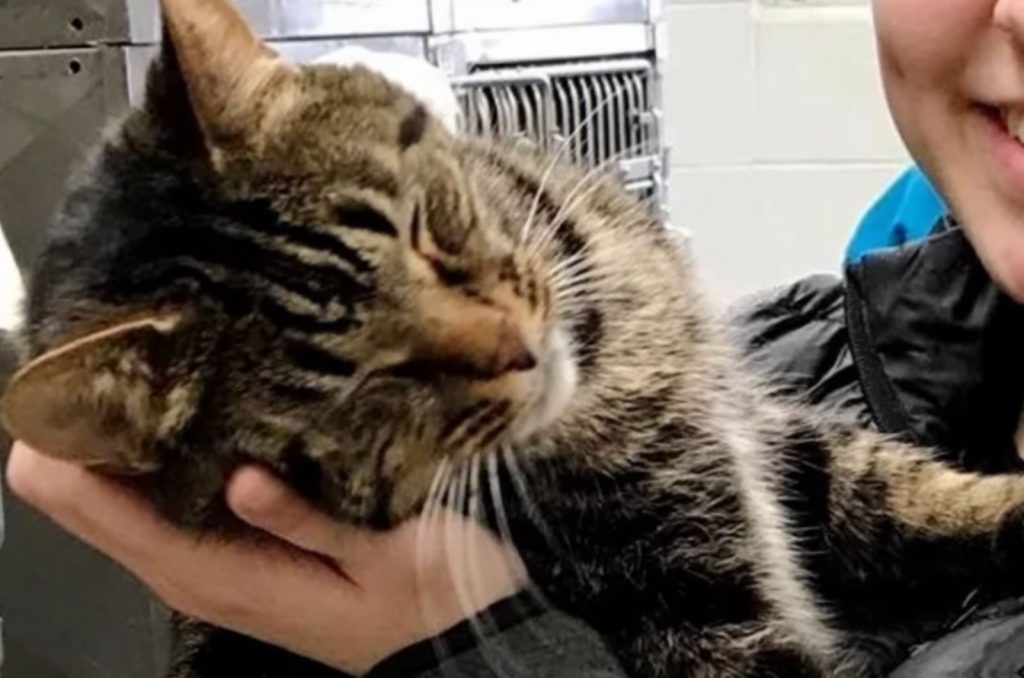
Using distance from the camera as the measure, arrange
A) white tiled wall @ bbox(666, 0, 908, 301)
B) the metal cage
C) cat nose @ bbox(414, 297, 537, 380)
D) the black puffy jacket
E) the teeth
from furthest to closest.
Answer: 1. white tiled wall @ bbox(666, 0, 908, 301)
2. the metal cage
3. the black puffy jacket
4. the teeth
5. cat nose @ bbox(414, 297, 537, 380)

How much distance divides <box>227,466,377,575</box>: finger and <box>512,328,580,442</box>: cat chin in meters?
0.11

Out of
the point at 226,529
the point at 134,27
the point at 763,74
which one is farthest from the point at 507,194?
the point at 763,74

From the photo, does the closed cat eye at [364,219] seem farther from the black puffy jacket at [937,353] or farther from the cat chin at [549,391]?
the black puffy jacket at [937,353]

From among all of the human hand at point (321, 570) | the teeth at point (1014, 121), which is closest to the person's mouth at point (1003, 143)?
the teeth at point (1014, 121)

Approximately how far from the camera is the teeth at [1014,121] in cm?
112

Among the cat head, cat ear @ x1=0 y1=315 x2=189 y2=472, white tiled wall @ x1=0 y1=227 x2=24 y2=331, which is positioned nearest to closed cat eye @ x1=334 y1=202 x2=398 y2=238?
the cat head

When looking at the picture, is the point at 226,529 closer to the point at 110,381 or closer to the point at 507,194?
the point at 110,381

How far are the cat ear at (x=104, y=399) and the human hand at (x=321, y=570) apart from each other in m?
0.06

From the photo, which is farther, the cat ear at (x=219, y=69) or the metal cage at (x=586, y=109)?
the metal cage at (x=586, y=109)

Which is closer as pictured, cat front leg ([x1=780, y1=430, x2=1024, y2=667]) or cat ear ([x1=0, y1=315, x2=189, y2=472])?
cat ear ([x1=0, y1=315, x2=189, y2=472])

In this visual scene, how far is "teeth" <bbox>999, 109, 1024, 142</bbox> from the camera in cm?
112

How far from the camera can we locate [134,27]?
1417 millimetres

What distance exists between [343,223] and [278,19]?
0.58 meters

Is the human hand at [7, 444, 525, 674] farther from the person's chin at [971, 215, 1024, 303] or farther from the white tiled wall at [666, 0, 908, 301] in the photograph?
the white tiled wall at [666, 0, 908, 301]
